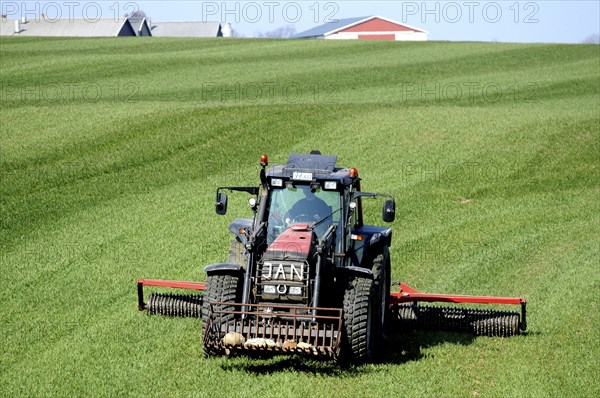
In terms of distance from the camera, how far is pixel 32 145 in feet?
82.7

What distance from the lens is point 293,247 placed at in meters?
11.2

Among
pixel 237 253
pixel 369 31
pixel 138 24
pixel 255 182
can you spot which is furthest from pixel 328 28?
pixel 237 253

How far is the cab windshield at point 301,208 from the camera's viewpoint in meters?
12.2

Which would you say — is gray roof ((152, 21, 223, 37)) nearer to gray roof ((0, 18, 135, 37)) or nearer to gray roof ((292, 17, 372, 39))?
gray roof ((292, 17, 372, 39))

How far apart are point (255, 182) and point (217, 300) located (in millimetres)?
12129

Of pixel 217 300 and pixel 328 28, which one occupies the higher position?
pixel 328 28

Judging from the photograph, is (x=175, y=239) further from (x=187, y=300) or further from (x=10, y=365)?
(x=10, y=365)

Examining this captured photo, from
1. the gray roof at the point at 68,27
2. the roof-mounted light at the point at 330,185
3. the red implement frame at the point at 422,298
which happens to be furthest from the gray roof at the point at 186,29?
the roof-mounted light at the point at 330,185

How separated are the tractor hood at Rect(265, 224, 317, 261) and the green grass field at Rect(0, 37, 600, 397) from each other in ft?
4.23

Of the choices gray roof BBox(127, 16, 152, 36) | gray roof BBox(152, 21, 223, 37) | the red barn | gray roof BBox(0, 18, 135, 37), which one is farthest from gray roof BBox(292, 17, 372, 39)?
gray roof BBox(0, 18, 135, 37)

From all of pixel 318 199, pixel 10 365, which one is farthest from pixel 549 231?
pixel 10 365

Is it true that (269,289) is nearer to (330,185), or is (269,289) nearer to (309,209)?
(309,209)

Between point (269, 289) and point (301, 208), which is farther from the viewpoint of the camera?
point (301, 208)

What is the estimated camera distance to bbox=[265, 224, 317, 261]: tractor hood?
11.1 m
